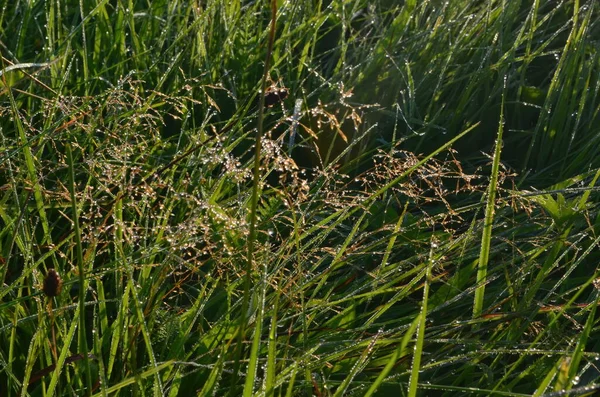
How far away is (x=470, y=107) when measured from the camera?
210cm

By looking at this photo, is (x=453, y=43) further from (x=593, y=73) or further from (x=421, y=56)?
(x=593, y=73)

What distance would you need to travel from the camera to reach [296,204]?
1347 mm

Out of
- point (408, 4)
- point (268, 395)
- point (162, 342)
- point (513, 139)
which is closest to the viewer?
point (268, 395)

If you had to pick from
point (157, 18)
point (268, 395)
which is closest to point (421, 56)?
point (157, 18)

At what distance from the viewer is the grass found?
1256 millimetres

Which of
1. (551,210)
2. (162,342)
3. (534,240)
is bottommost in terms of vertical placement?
(162,342)

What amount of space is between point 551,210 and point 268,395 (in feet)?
2.00

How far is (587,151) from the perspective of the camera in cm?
194

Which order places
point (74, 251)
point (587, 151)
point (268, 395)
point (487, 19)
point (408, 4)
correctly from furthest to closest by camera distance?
1. point (408, 4)
2. point (487, 19)
3. point (587, 151)
4. point (74, 251)
5. point (268, 395)

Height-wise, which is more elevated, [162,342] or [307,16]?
[307,16]

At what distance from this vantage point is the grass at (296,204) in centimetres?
126

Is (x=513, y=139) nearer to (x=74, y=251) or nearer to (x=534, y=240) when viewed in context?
(x=534, y=240)

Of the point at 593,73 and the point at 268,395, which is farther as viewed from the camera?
the point at 593,73

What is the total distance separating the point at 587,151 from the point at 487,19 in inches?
19.2
